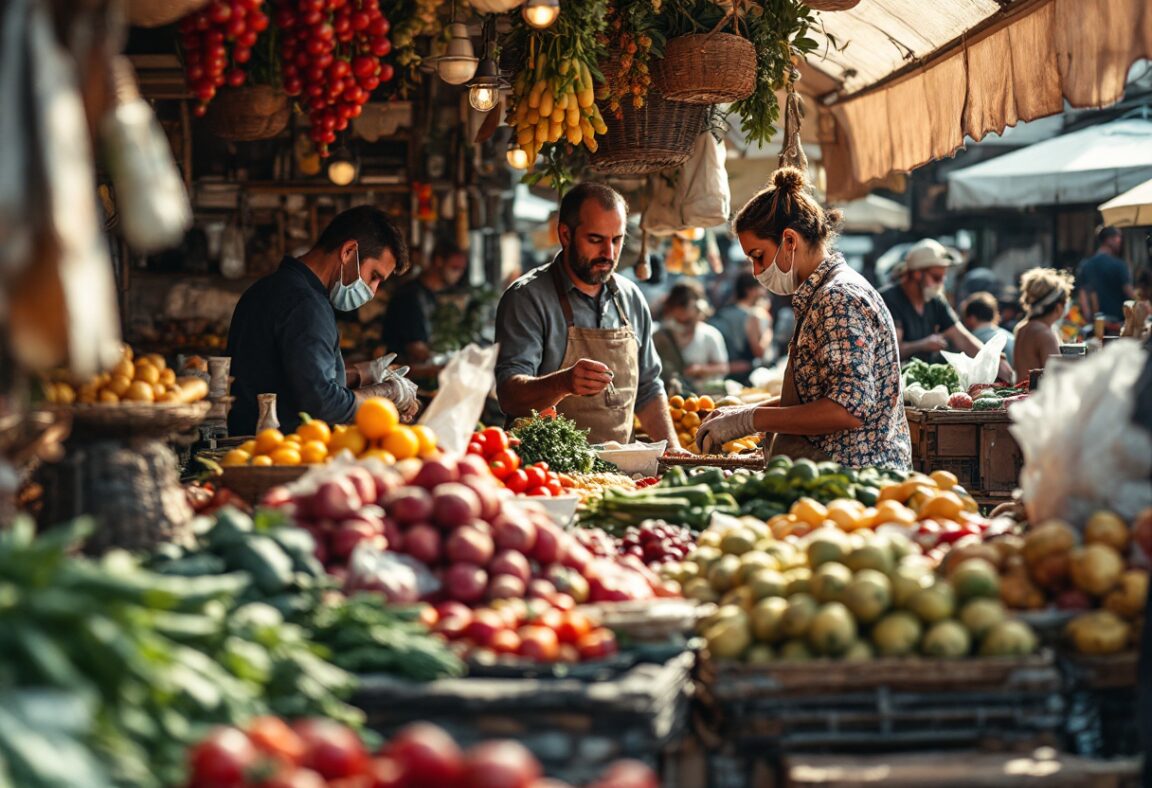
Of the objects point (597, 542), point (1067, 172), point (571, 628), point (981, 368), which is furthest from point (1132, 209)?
point (571, 628)

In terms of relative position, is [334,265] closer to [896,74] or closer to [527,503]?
[527,503]

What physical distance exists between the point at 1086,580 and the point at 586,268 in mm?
3433

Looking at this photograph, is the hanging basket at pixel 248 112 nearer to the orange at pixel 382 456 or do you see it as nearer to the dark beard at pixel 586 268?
the dark beard at pixel 586 268

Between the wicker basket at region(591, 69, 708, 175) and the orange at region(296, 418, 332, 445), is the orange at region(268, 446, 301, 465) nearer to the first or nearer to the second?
the orange at region(296, 418, 332, 445)

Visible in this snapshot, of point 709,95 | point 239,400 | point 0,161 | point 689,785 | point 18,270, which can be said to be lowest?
point 689,785

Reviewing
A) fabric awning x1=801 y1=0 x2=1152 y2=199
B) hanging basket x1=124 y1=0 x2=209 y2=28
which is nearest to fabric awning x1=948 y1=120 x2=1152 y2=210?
fabric awning x1=801 y1=0 x2=1152 y2=199

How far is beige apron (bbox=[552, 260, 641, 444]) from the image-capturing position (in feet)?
20.1

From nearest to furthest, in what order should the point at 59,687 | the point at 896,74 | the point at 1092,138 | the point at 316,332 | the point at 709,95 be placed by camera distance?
the point at 59,687 → the point at 316,332 → the point at 709,95 → the point at 896,74 → the point at 1092,138

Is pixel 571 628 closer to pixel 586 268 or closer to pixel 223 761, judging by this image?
pixel 223 761

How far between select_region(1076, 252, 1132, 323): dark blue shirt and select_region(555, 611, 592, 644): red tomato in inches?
449

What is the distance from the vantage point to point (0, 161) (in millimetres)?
1972

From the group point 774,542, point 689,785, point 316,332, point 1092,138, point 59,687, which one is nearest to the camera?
point 59,687

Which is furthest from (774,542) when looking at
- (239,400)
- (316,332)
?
(239,400)

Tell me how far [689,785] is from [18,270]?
1.73m
